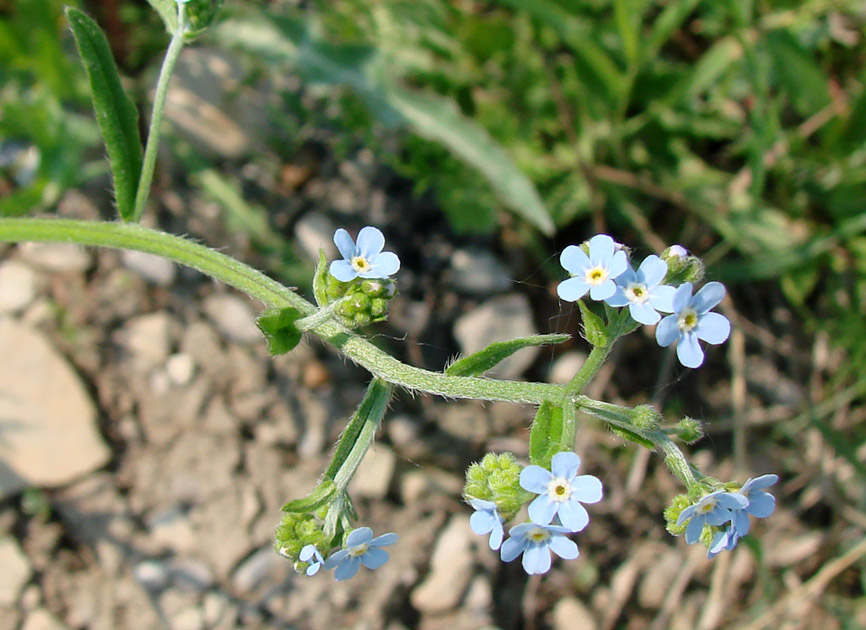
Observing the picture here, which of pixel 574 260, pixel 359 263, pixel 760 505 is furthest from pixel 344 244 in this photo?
pixel 760 505

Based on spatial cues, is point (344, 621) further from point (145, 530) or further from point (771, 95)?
point (771, 95)

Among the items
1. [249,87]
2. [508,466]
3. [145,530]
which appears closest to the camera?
[508,466]

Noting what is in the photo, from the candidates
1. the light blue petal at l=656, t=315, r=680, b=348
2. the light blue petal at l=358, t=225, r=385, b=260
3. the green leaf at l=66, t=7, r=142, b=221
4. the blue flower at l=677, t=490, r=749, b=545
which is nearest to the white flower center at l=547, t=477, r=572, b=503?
the blue flower at l=677, t=490, r=749, b=545

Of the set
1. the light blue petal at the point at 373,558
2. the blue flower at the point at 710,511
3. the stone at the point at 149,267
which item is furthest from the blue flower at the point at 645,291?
the stone at the point at 149,267

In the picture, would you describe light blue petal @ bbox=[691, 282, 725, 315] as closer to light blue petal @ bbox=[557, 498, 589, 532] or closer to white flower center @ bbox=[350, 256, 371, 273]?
light blue petal @ bbox=[557, 498, 589, 532]

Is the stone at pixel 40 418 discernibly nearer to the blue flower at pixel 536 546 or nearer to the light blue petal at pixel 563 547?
the blue flower at pixel 536 546

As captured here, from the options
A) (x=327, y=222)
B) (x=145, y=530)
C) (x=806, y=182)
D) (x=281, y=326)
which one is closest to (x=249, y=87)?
(x=327, y=222)

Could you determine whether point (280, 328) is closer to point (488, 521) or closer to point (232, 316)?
point (488, 521)
